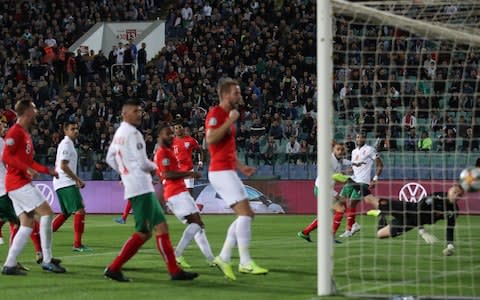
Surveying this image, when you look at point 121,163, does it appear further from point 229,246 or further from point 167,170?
point 229,246

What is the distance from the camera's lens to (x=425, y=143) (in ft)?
65.3

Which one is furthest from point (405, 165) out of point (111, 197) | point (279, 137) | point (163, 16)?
point (163, 16)

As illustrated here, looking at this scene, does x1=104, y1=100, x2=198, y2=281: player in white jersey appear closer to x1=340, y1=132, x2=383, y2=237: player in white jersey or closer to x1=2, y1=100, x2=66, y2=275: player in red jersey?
x1=2, y1=100, x2=66, y2=275: player in red jersey

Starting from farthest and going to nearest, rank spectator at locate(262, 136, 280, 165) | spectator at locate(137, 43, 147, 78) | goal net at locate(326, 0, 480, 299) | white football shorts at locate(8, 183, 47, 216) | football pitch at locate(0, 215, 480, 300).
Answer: spectator at locate(137, 43, 147, 78)
spectator at locate(262, 136, 280, 165)
white football shorts at locate(8, 183, 47, 216)
goal net at locate(326, 0, 480, 299)
football pitch at locate(0, 215, 480, 300)

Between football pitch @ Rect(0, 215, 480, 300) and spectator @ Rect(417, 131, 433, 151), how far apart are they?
2751 mm

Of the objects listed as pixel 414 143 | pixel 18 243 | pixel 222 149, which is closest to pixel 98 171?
pixel 414 143

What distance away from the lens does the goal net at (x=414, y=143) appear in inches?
379

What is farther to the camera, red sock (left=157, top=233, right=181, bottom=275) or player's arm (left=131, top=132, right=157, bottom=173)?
red sock (left=157, top=233, right=181, bottom=275)

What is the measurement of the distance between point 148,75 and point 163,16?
17.9 ft

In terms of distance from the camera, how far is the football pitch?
9445 mm

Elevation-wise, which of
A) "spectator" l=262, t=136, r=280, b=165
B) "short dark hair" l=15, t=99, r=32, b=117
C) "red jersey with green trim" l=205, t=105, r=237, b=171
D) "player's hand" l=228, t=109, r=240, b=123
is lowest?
"spectator" l=262, t=136, r=280, b=165

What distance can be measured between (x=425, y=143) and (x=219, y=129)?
416 inches

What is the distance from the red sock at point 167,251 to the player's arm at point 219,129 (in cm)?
118

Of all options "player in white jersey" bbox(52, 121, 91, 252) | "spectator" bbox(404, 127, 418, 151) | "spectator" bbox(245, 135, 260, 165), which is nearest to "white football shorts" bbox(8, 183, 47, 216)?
"player in white jersey" bbox(52, 121, 91, 252)
